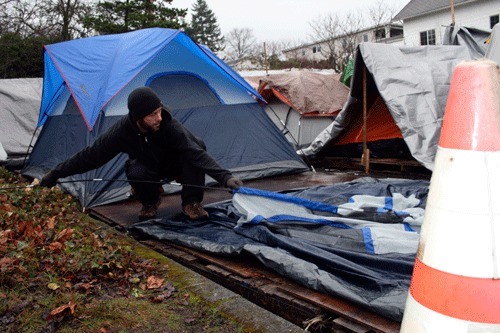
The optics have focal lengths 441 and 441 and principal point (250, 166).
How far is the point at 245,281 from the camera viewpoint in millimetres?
2834

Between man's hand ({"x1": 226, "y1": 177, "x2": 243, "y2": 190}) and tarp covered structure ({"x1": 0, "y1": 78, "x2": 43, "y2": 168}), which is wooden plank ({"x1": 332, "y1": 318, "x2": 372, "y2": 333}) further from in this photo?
tarp covered structure ({"x1": 0, "y1": 78, "x2": 43, "y2": 168})

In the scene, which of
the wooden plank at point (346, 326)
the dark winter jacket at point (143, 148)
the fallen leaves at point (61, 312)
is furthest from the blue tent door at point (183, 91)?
the wooden plank at point (346, 326)

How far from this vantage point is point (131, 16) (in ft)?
67.1

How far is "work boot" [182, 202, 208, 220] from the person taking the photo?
4148 millimetres

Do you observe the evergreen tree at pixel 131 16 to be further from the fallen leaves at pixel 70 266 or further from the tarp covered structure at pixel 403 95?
the fallen leaves at pixel 70 266

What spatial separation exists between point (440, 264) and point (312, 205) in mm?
2371

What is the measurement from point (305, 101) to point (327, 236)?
6.22m

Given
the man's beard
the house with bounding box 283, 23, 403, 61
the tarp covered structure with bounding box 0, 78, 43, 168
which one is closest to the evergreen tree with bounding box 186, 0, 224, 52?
the house with bounding box 283, 23, 403, 61

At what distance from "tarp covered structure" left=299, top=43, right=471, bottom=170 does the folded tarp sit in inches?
67.5

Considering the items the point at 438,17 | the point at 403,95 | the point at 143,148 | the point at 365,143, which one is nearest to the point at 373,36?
the point at 438,17

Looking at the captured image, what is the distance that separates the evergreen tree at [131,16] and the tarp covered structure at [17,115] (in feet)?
37.2

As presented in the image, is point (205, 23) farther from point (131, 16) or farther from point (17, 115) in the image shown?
point (17, 115)

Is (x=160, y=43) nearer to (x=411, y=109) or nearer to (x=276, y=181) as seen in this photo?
(x=276, y=181)

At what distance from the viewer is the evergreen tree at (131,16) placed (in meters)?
20.3
